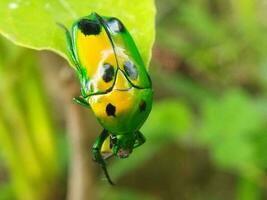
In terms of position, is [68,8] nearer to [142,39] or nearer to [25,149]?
[142,39]

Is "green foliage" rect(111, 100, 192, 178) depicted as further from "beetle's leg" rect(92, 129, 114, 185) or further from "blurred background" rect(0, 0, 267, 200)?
"beetle's leg" rect(92, 129, 114, 185)

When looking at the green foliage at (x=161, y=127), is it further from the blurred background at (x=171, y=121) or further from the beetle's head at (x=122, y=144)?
the beetle's head at (x=122, y=144)

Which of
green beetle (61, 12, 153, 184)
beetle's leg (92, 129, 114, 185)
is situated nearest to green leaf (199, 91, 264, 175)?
beetle's leg (92, 129, 114, 185)

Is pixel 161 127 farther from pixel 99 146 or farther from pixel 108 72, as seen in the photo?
pixel 108 72

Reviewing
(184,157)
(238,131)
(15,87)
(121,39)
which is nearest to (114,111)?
(121,39)

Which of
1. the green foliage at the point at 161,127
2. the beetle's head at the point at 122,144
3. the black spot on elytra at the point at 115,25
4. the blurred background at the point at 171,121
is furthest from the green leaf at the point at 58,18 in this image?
the green foliage at the point at 161,127
